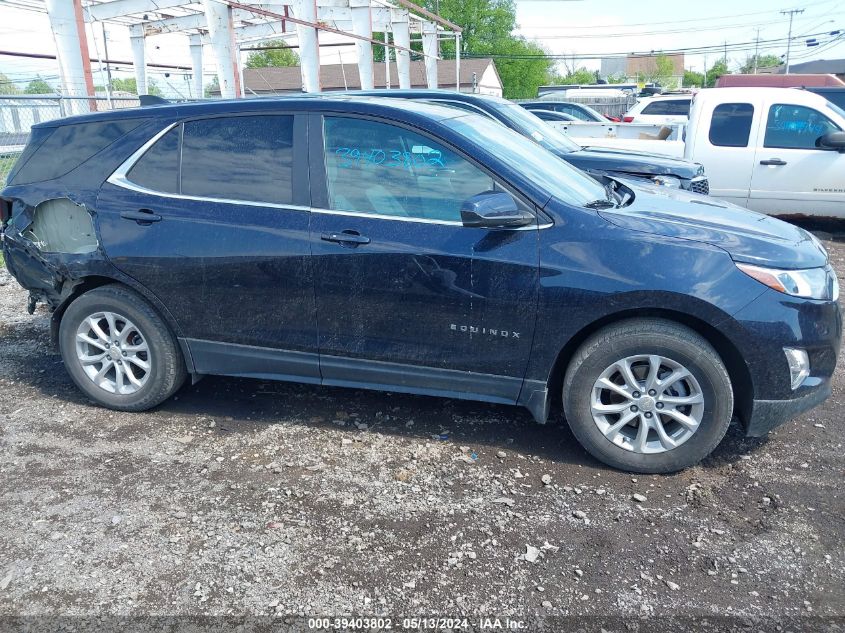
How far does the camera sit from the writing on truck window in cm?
371

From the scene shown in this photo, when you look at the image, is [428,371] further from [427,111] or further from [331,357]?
[427,111]

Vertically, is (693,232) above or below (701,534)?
above

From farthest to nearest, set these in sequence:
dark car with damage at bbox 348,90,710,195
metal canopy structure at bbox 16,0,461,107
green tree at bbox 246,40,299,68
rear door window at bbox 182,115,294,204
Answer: green tree at bbox 246,40,299,68
metal canopy structure at bbox 16,0,461,107
dark car with damage at bbox 348,90,710,195
rear door window at bbox 182,115,294,204

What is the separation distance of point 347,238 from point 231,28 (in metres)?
13.4

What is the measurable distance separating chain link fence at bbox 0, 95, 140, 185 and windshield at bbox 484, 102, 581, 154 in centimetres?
543

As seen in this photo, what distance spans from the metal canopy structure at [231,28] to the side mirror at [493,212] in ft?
39.3

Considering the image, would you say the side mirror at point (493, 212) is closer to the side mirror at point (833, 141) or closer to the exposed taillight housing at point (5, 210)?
the exposed taillight housing at point (5, 210)

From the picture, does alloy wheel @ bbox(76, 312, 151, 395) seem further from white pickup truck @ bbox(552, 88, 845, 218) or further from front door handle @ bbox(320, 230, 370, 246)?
white pickup truck @ bbox(552, 88, 845, 218)

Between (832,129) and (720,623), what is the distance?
8.72m

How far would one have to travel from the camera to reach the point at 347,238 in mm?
3725

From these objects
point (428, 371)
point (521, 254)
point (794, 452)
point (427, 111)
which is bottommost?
point (794, 452)

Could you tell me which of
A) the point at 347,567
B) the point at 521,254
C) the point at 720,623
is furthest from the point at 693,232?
the point at 347,567

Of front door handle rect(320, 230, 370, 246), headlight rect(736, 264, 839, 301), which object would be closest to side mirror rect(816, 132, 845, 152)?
headlight rect(736, 264, 839, 301)

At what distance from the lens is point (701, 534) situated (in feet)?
10.3
